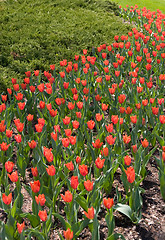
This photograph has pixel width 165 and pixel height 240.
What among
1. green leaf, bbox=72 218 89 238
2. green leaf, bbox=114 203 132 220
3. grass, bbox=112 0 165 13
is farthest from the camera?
grass, bbox=112 0 165 13

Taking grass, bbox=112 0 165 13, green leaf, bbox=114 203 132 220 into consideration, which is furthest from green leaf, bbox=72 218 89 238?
grass, bbox=112 0 165 13

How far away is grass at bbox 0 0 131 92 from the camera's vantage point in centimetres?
672

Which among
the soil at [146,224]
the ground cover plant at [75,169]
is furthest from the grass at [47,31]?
the soil at [146,224]

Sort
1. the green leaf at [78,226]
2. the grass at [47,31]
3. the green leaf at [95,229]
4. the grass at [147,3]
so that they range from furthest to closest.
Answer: the grass at [147,3] < the grass at [47,31] < the green leaf at [78,226] < the green leaf at [95,229]

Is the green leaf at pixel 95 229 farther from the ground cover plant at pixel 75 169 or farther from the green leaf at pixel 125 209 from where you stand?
the green leaf at pixel 125 209

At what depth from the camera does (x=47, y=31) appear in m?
8.33

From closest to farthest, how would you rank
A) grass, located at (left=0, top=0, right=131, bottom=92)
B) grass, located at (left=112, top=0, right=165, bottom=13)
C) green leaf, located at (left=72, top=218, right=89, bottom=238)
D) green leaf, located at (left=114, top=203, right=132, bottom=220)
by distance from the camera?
green leaf, located at (left=72, top=218, right=89, bottom=238)
green leaf, located at (left=114, top=203, right=132, bottom=220)
grass, located at (left=0, top=0, right=131, bottom=92)
grass, located at (left=112, top=0, right=165, bottom=13)

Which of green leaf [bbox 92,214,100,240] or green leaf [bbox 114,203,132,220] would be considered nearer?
green leaf [bbox 92,214,100,240]

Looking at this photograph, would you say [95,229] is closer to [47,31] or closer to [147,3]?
[47,31]

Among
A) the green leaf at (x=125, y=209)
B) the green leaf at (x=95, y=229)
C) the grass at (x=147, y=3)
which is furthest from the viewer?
the grass at (x=147, y=3)

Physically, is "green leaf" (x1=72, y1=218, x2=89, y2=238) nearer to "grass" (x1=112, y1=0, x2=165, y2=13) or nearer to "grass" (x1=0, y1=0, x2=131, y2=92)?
"grass" (x1=0, y1=0, x2=131, y2=92)

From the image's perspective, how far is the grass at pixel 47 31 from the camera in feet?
22.0

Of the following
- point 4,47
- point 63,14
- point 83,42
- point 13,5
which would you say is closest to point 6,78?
point 4,47

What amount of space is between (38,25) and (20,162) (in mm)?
6374
